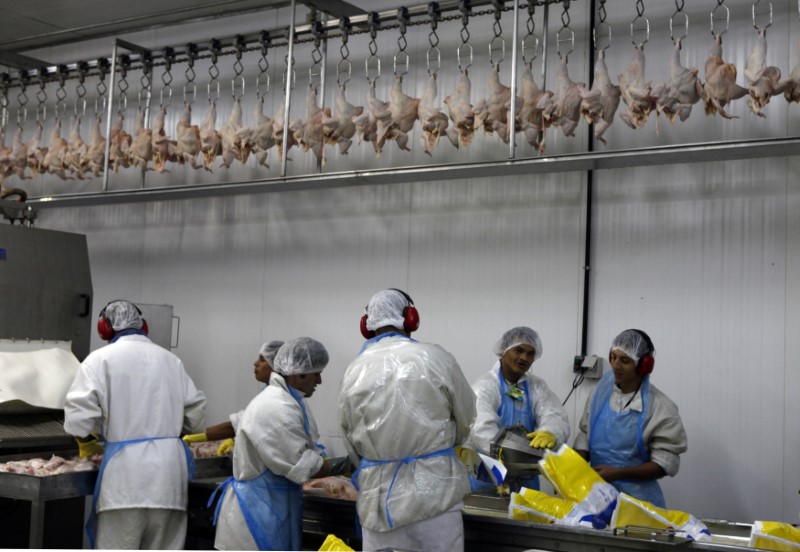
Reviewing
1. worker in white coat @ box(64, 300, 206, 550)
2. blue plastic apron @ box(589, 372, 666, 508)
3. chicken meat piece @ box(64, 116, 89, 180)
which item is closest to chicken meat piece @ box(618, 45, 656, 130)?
blue plastic apron @ box(589, 372, 666, 508)

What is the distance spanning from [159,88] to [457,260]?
9.36 feet

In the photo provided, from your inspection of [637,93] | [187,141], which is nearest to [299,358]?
[637,93]

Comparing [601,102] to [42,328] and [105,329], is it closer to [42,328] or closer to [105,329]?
[105,329]

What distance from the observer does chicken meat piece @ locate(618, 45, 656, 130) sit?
441cm

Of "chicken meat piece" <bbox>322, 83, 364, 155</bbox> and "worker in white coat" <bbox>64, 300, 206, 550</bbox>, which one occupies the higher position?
"chicken meat piece" <bbox>322, 83, 364, 155</bbox>

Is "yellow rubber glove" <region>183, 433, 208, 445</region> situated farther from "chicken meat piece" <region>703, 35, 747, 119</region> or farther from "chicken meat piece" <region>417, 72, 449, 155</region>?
"chicken meat piece" <region>703, 35, 747, 119</region>

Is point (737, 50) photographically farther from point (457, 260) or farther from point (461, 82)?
point (457, 260)

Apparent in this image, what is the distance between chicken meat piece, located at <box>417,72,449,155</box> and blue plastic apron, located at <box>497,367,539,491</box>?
1.29 metres

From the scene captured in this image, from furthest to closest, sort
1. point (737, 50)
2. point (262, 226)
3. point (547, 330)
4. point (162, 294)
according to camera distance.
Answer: point (162, 294) < point (262, 226) < point (547, 330) < point (737, 50)

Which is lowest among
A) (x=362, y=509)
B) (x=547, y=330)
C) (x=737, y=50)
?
(x=362, y=509)

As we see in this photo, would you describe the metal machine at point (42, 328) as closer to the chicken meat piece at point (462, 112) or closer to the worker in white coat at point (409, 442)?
the worker in white coat at point (409, 442)

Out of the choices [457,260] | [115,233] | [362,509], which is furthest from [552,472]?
[115,233]

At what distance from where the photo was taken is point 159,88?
275 inches

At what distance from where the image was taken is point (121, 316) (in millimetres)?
4770
